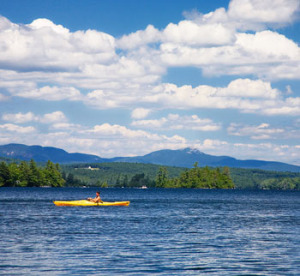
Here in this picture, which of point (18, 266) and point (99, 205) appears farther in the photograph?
point (99, 205)

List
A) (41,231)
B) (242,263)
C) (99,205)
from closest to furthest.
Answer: (242,263) → (41,231) → (99,205)

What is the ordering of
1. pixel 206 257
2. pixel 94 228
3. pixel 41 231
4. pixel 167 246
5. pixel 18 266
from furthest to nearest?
pixel 94 228
pixel 41 231
pixel 167 246
pixel 206 257
pixel 18 266

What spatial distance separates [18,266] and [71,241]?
12.9m

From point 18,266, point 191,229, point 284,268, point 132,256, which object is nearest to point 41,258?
point 18,266

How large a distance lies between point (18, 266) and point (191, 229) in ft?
95.2

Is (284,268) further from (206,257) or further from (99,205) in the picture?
(99,205)

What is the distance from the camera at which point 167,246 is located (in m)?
43.5

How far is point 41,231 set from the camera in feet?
179

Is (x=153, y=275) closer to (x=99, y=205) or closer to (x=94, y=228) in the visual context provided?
(x=94, y=228)

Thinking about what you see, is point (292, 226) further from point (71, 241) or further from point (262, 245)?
point (71, 241)

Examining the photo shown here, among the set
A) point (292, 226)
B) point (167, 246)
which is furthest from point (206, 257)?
point (292, 226)

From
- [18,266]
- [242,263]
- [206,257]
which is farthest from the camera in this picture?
[206,257]

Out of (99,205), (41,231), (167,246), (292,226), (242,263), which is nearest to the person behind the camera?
(242,263)

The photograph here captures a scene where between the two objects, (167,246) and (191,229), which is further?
(191,229)
